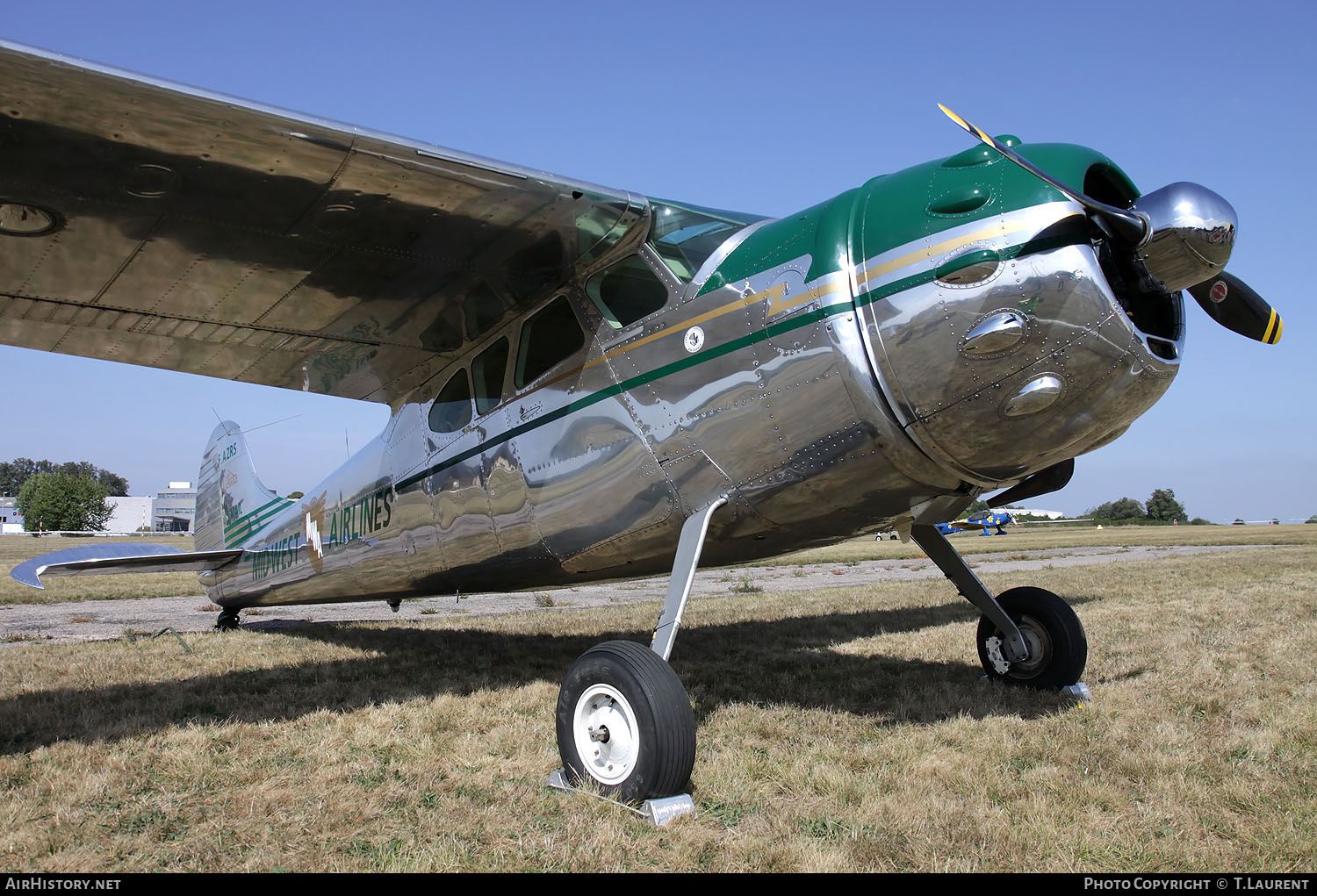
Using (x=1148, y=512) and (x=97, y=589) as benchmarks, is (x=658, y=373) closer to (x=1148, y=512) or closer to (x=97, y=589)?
(x=97, y=589)

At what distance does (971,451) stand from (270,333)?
5.35m

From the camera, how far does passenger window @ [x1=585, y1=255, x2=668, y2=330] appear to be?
15.7ft

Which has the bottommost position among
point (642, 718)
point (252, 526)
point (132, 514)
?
point (642, 718)

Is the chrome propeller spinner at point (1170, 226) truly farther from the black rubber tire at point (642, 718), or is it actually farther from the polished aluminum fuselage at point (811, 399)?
the black rubber tire at point (642, 718)

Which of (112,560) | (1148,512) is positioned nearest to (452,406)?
(112,560)

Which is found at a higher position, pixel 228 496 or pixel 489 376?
pixel 489 376

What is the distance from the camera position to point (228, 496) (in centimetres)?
1080

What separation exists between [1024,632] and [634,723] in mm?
3491

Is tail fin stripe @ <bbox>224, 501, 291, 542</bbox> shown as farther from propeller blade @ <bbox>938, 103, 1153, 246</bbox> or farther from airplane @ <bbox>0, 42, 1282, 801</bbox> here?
propeller blade @ <bbox>938, 103, 1153, 246</bbox>

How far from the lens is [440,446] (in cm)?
638

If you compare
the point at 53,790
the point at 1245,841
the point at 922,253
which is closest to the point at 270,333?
the point at 53,790

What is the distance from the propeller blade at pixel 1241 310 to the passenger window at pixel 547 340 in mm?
3459

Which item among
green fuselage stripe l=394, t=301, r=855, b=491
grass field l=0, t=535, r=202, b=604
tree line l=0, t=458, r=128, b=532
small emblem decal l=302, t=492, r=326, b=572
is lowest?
grass field l=0, t=535, r=202, b=604

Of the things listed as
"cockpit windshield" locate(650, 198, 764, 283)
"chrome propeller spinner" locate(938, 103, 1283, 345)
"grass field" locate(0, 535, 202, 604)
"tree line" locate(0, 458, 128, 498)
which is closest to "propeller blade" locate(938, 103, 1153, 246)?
"chrome propeller spinner" locate(938, 103, 1283, 345)
